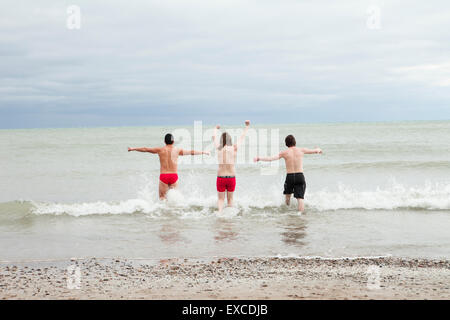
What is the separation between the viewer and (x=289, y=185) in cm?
1033

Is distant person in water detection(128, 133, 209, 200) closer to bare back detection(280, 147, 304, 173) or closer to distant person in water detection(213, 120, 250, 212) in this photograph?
distant person in water detection(213, 120, 250, 212)

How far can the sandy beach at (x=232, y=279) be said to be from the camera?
470 centimetres

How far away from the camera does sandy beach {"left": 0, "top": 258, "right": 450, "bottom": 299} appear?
15.4ft

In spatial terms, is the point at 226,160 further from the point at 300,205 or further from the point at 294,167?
the point at 300,205

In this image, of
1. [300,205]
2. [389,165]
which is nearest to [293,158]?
[300,205]

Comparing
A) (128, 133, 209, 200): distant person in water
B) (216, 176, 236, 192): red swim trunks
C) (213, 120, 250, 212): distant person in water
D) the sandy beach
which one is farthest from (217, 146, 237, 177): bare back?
the sandy beach

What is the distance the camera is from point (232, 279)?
538 centimetres

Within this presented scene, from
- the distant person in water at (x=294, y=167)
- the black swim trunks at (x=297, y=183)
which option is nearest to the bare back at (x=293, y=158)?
the distant person in water at (x=294, y=167)

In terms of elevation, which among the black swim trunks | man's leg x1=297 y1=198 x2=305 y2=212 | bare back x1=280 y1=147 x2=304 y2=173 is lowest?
man's leg x1=297 y1=198 x2=305 y2=212

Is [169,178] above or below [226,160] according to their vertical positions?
below

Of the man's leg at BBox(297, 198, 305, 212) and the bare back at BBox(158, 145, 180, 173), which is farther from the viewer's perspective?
the man's leg at BBox(297, 198, 305, 212)
